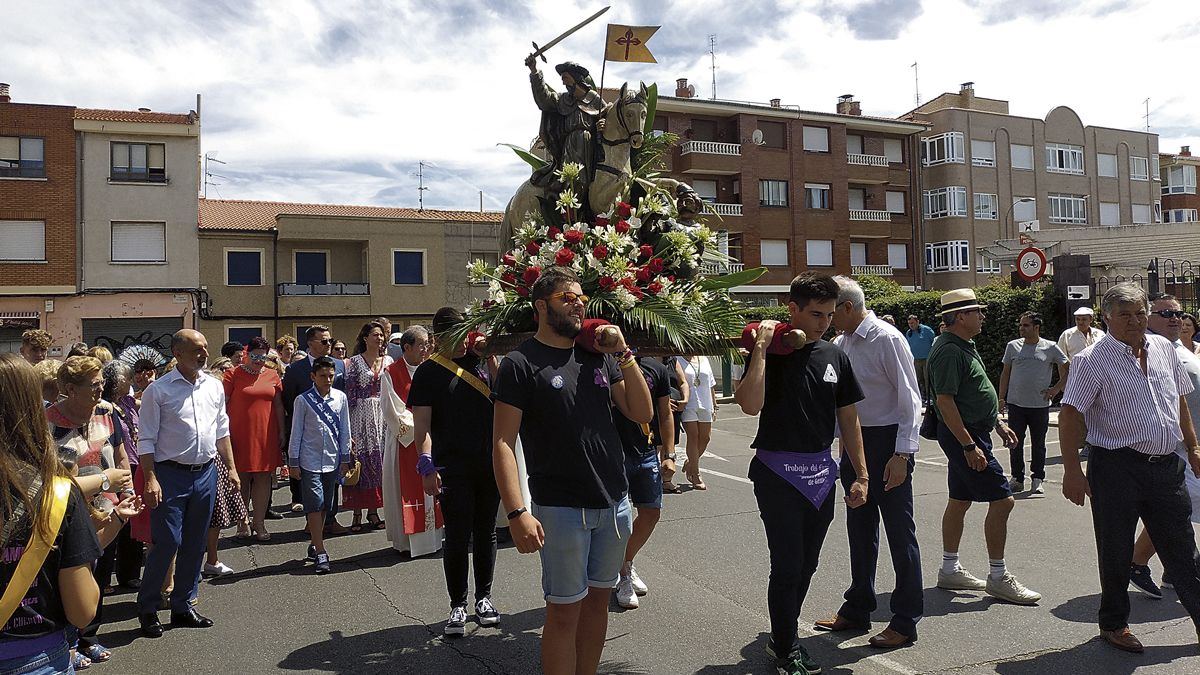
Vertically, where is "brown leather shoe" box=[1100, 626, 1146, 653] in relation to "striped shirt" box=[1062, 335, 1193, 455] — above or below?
below

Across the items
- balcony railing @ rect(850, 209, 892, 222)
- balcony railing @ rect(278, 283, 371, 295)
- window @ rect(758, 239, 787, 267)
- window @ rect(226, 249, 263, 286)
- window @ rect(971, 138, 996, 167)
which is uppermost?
window @ rect(971, 138, 996, 167)

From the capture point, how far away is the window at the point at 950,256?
139 feet

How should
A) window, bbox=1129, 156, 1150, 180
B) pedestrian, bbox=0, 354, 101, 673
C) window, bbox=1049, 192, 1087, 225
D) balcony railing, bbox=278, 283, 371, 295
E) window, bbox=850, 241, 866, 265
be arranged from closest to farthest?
pedestrian, bbox=0, 354, 101, 673 → balcony railing, bbox=278, 283, 371, 295 → window, bbox=850, 241, 866, 265 → window, bbox=1049, 192, 1087, 225 → window, bbox=1129, 156, 1150, 180

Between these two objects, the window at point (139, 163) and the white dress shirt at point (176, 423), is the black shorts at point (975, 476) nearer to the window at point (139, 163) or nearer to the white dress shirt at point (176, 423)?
the white dress shirt at point (176, 423)

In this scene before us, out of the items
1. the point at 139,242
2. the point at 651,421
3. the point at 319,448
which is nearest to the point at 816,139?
the point at 139,242

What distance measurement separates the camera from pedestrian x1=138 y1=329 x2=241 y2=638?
518 cm

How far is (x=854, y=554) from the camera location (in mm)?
4922

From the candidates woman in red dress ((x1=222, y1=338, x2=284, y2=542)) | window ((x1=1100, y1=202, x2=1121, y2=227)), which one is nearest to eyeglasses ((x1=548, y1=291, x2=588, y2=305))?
woman in red dress ((x1=222, y1=338, x2=284, y2=542))

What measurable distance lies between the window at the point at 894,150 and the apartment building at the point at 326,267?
20230mm

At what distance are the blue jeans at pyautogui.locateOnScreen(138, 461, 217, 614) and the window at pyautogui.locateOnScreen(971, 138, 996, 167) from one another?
44.1 meters

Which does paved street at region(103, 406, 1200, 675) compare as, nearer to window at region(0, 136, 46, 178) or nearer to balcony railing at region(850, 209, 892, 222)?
window at region(0, 136, 46, 178)

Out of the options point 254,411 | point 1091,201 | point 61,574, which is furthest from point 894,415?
point 1091,201

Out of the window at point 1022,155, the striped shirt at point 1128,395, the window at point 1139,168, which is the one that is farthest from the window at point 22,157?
the window at point 1139,168

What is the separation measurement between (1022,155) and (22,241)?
4539cm
